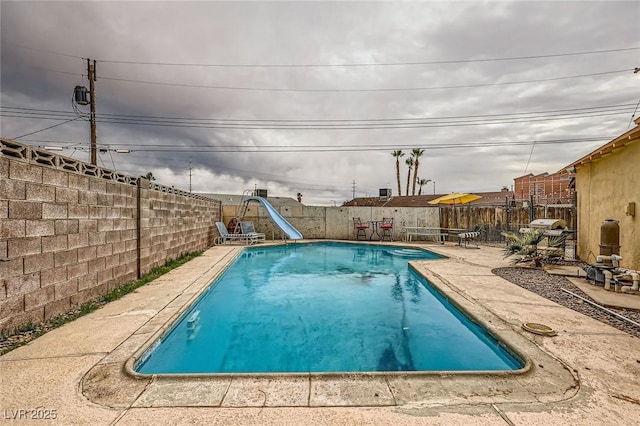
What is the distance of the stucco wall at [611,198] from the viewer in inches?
219

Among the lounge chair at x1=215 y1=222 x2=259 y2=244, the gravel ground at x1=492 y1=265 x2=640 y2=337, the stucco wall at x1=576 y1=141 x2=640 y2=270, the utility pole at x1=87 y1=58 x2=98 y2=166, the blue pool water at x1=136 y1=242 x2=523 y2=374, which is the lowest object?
the blue pool water at x1=136 y1=242 x2=523 y2=374

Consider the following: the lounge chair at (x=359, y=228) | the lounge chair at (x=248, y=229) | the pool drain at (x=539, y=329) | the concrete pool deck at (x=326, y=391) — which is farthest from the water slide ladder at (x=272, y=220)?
the pool drain at (x=539, y=329)

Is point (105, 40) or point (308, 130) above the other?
point (308, 130)

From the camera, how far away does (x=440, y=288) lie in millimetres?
5266

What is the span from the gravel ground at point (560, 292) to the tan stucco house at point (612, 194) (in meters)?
1.48

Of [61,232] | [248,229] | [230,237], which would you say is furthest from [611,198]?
[248,229]

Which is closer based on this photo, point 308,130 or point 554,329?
point 554,329

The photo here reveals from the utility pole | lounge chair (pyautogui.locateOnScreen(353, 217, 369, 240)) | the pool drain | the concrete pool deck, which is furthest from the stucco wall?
the utility pole

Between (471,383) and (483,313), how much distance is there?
73.9 inches

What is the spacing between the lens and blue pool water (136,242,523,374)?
10.2 ft

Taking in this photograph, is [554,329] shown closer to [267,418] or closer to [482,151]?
[267,418]

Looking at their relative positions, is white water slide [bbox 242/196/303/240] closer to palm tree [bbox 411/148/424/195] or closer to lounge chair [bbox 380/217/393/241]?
lounge chair [bbox 380/217/393/241]

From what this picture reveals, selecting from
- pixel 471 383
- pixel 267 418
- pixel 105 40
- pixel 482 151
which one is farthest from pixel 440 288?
pixel 482 151

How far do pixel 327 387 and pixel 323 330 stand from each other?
209 cm
